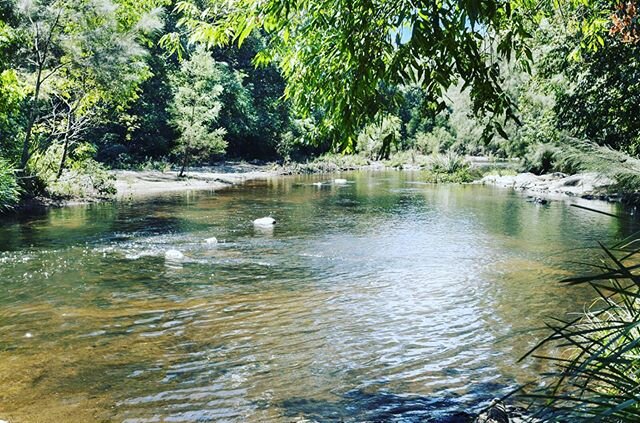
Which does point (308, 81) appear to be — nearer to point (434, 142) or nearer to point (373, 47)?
point (373, 47)

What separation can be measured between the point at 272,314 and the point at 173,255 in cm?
494

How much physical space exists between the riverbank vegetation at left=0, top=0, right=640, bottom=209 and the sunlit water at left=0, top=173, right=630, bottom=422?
5.59 feet

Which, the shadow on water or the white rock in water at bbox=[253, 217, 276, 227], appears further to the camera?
the white rock in water at bbox=[253, 217, 276, 227]

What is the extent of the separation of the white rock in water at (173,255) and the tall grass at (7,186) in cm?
638

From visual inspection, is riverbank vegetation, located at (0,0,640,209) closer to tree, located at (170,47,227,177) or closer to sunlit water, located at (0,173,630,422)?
tree, located at (170,47,227,177)

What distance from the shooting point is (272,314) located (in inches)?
338

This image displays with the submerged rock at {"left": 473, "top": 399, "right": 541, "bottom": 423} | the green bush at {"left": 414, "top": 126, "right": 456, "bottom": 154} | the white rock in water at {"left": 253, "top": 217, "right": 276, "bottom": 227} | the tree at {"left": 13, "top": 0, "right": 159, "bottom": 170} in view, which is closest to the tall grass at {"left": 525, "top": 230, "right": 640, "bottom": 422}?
the submerged rock at {"left": 473, "top": 399, "right": 541, "bottom": 423}

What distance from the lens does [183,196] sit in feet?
83.8

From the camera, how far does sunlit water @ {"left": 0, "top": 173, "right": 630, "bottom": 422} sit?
566 centimetres

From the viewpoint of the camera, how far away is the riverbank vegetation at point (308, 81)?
3.42m

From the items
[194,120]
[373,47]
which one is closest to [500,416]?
[373,47]

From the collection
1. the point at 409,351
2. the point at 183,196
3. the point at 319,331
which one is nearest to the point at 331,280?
the point at 319,331

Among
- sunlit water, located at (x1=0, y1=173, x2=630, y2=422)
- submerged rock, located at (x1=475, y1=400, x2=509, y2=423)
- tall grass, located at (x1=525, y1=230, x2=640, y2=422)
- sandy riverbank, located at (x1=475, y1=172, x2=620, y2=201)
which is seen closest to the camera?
tall grass, located at (x1=525, y1=230, x2=640, y2=422)

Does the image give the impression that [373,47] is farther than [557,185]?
No
